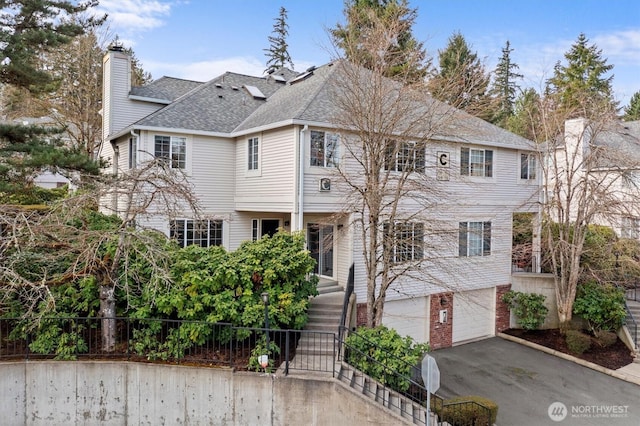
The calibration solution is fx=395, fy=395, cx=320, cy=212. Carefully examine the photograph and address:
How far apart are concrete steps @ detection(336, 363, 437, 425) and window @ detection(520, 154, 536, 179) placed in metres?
12.1

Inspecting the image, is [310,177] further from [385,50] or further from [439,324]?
[439,324]

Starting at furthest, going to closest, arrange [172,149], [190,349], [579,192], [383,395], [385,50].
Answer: [579,192] → [172,149] → [385,50] → [190,349] → [383,395]

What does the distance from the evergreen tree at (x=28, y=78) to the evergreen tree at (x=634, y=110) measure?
5184 cm

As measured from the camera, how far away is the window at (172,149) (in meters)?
13.3

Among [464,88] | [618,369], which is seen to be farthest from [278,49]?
[618,369]

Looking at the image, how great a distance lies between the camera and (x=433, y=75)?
11125 millimetres

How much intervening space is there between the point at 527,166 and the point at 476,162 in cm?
326

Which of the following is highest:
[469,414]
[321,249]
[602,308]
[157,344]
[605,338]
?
[321,249]

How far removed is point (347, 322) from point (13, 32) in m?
14.0

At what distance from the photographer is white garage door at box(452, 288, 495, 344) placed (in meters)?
15.5

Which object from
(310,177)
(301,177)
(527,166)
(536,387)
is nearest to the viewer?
(536,387)

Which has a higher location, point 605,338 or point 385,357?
point 385,357

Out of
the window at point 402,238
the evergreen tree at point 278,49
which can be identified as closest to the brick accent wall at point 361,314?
the window at point 402,238

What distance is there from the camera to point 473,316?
15992 mm
